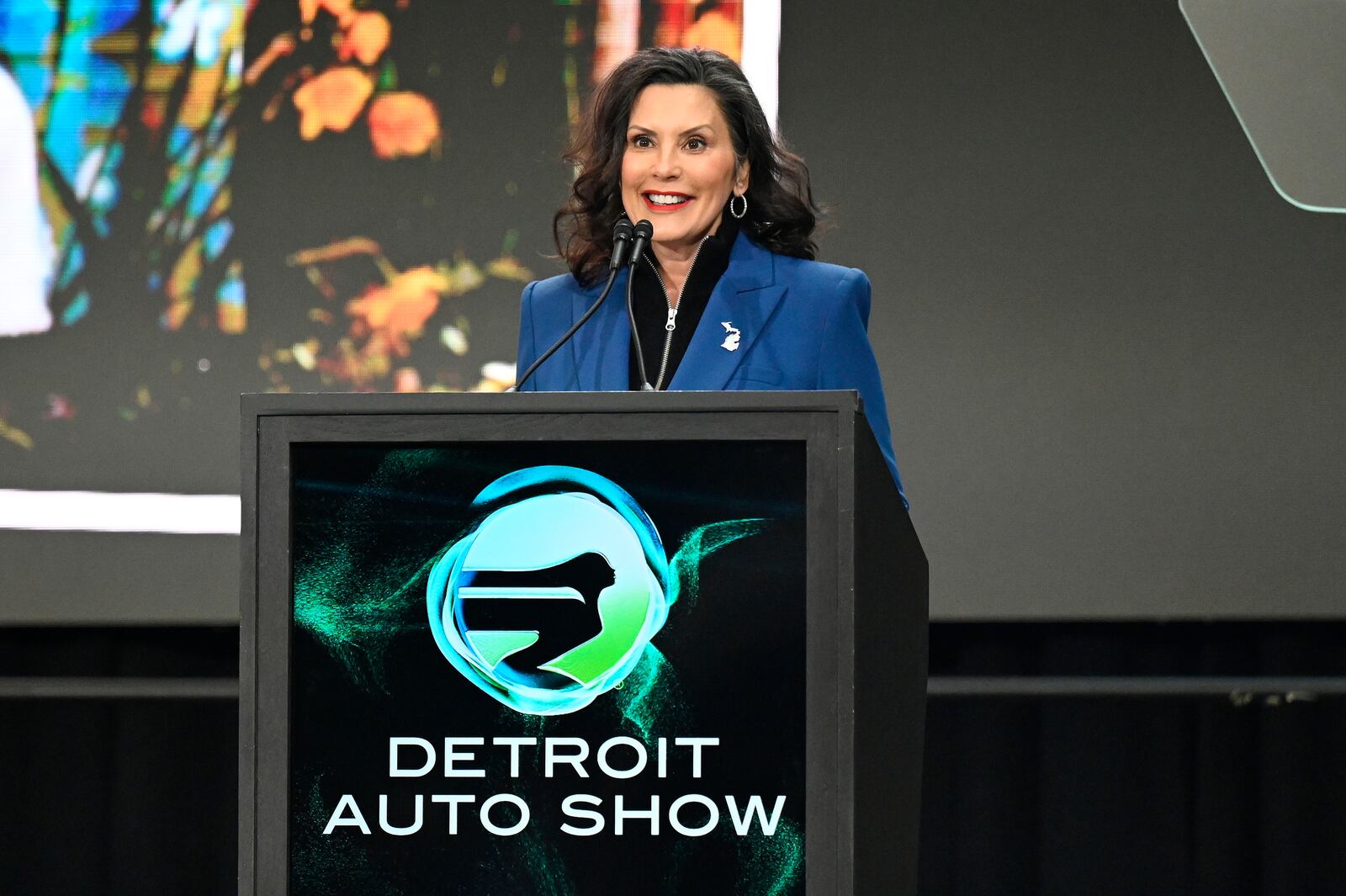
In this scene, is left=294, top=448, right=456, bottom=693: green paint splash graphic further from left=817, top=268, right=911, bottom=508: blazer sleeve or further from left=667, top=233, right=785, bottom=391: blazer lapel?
left=817, top=268, right=911, bottom=508: blazer sleeve

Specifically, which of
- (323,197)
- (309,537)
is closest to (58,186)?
(323,197)

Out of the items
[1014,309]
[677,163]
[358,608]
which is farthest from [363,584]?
[1014,309]

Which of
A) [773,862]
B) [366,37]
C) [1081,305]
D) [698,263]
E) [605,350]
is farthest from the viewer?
[366,37]

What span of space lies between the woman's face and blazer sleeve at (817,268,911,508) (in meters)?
0.18

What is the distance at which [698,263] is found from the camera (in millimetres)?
1697

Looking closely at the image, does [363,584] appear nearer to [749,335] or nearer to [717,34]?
[749,335]

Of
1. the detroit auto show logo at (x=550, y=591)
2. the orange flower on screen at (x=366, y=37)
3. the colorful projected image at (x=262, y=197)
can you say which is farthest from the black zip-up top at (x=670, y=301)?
the orange flower on screen at (x=366, y=37)

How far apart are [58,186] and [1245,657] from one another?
2514mm

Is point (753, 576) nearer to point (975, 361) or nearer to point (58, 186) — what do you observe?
point (975, 361)

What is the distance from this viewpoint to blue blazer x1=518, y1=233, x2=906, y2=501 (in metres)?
1.57

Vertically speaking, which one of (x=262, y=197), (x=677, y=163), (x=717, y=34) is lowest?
(x=677, y=163)

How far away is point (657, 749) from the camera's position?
1002 millimetres

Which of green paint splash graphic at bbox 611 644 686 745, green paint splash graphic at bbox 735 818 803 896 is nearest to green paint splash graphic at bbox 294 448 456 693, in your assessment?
green paint splash graphic at bbox 611 644 686 745

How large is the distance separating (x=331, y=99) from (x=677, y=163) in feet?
5.03
